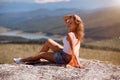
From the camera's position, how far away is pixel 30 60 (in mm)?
12242

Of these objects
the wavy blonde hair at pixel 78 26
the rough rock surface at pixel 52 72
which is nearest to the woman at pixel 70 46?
the wavy blonde hair at pixel 78 26

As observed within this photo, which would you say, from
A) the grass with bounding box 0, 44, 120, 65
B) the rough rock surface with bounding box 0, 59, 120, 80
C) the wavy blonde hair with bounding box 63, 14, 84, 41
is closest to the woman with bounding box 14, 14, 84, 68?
the wavy blonde hair with bounding box 63, 14, 84, 41

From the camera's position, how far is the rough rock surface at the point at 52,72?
10.8 metres

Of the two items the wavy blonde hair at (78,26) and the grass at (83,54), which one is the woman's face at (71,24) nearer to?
the wavy blonde hair at (78,26)

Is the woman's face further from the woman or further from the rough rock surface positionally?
the rough rock surface

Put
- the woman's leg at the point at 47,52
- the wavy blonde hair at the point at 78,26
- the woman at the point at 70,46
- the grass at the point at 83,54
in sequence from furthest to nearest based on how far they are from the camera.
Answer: the grass at the point at 83,54 → the woman's leg at the point at 47,52 → the wavy blonde hair at the point at 78,26 → the woman at the point at 70,46

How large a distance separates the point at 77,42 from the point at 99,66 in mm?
1315

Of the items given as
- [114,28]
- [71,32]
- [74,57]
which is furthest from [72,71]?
[114,28]

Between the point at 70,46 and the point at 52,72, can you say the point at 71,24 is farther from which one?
the point at 52,72

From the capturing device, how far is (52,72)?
1117cm

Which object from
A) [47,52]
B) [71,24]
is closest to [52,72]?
[47,52]

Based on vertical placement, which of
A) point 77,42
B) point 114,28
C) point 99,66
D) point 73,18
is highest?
point 73,18

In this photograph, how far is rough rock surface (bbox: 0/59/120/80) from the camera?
1084 centimetres

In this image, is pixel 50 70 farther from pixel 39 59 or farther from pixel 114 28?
pixel 114 28
